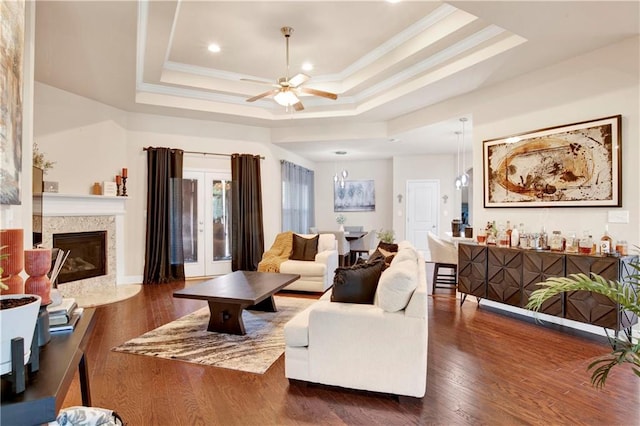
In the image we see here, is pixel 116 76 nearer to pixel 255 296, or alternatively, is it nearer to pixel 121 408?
pixel 255 296

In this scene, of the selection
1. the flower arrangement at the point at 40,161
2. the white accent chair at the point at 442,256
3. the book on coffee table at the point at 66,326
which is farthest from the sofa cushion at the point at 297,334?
the flower arrangement at the point at 40,161

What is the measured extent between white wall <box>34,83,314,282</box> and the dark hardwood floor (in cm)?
294

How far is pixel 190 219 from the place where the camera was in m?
6.41

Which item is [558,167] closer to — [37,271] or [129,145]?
[37,271]

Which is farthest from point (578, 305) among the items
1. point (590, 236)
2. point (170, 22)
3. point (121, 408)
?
point (170, 22)

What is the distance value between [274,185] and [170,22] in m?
4.17

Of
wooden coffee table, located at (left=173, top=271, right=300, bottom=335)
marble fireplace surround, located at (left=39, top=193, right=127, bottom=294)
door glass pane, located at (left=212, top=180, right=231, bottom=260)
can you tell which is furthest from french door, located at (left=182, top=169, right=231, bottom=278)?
wooden coffee table, located at (left=173, top=271, right=300, bottom=335)

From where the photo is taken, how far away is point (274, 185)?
7.37m

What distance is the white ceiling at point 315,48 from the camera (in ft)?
10.2

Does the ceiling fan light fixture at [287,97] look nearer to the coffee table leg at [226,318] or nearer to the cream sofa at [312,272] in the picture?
the cream sofa at [312,272]

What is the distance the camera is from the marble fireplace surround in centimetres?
482

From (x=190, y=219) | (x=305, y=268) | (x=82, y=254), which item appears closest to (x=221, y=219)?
(x=190, y=219)

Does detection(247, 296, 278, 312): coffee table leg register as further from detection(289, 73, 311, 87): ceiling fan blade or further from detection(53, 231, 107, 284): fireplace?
detection(53, 231, 107, 284): fireplace

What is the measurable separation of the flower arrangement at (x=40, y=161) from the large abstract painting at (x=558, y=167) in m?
5.80
